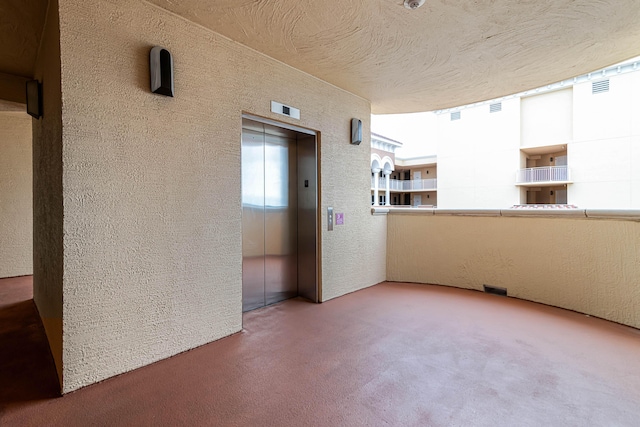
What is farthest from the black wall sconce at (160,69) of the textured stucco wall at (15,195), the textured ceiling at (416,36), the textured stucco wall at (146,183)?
the textured stucco wall at (15,195)

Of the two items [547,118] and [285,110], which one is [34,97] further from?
[547,118]

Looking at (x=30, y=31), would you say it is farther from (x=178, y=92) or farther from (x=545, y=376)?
(x=545, y=376)

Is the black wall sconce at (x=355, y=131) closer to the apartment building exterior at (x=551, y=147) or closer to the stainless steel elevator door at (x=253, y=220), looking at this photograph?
the stainless steel elevator door at (x=253, y=220)

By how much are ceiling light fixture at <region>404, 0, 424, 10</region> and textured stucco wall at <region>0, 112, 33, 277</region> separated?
23.3 ft

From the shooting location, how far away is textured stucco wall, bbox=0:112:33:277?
5.29m

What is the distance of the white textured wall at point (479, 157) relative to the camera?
13.3 m

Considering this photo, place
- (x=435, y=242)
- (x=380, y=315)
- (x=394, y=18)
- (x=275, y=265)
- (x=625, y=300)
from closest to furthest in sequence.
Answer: (x=394, y=18) → (x=625, y=300) → (x=380, y=315) → (x=275, y=265) → (x=435, y=242)

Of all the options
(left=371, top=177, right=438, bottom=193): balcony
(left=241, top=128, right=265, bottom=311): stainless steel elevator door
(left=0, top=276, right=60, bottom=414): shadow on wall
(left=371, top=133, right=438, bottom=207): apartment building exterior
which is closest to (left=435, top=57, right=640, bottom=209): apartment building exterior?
(left=371, top=177, right=438, bottom=193): balcony

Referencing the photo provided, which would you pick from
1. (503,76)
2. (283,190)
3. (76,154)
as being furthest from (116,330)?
(503,76)

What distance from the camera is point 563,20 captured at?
8.09ft

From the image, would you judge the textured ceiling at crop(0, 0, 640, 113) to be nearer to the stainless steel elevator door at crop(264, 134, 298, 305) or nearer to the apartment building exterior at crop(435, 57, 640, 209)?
the stainless steel elevator door at crop(264, 134, 298, 305)

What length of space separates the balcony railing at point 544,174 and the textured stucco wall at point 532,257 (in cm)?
1093

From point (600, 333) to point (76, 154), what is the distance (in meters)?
4.86

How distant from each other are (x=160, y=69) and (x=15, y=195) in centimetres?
556
